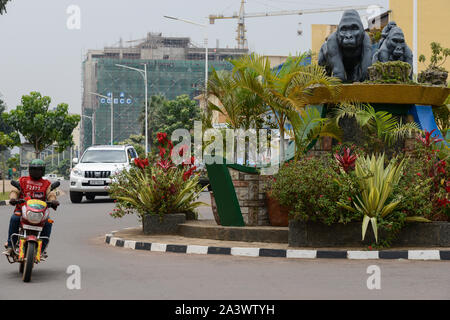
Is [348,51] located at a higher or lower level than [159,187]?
higher

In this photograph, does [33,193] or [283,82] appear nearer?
[33,193]

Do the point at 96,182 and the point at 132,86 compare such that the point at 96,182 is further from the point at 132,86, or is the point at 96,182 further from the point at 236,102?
the point at 132,86

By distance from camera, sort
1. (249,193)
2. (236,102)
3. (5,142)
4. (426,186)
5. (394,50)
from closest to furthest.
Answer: (426,186)
(249,193)
(236,102)
(394,50)
(5,142)

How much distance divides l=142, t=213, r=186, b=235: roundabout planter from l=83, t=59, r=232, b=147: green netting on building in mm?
108466

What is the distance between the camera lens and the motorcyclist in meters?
9.53

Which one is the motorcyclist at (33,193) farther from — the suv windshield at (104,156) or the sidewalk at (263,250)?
the suv windshield at (104,156)

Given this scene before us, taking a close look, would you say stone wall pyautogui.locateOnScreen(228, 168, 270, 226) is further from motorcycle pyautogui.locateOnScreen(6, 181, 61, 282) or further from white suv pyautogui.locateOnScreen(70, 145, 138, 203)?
white suv pyautogui.locateOnScreen(70, 145, 138, 203)

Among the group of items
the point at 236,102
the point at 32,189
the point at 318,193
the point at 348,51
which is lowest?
the point at 318,193

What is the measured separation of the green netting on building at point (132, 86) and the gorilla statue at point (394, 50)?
106613mm

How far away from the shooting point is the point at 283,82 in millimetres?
13320

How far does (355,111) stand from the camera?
1333cm


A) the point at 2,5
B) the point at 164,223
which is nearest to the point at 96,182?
the point at 2,5

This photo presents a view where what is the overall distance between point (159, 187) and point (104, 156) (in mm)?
15126
